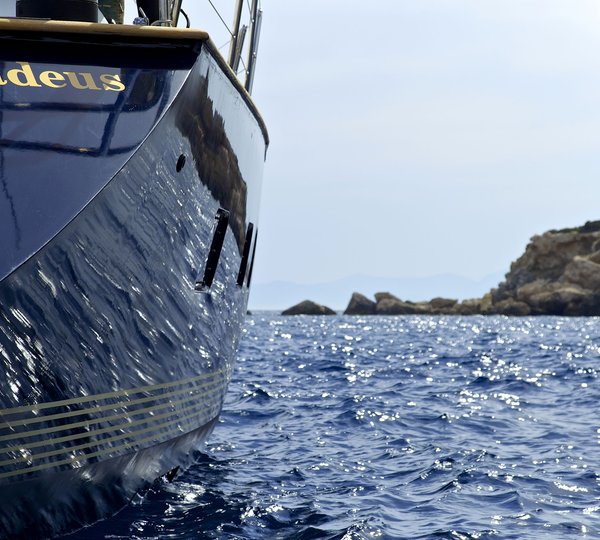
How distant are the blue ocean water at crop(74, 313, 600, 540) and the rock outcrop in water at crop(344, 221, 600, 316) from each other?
5456 centimetres

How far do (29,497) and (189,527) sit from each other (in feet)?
5.01

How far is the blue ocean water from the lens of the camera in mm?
5105

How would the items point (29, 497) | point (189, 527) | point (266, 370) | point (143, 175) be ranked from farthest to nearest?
point (266, 370) < point (189, 527) < point (143, 175) < point (29, 497)

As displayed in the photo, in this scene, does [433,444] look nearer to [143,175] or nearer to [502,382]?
[143,175]

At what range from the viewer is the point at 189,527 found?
4.94 metres

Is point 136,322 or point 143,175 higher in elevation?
point 143,175

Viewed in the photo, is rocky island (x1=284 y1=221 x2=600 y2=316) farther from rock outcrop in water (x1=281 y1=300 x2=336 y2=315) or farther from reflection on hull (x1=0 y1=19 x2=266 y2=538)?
reflection on hull (x1=0 y1=19 x2=266 y2=538)

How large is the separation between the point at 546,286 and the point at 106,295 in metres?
69.3

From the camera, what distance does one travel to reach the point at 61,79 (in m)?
3.97

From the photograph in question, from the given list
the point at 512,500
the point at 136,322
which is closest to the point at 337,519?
the point at 512,500

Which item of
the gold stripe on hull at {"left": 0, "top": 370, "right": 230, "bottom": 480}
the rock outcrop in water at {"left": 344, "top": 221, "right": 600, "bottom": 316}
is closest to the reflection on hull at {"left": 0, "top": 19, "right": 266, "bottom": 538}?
the gold stripe on hull at {"left": 0, "top": 370, "right": 230, "bottom": 480}

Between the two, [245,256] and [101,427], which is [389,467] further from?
[101,427]

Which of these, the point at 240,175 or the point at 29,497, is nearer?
the point at 29,497

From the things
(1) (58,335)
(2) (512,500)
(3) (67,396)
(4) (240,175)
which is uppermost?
(4) (240,175)
